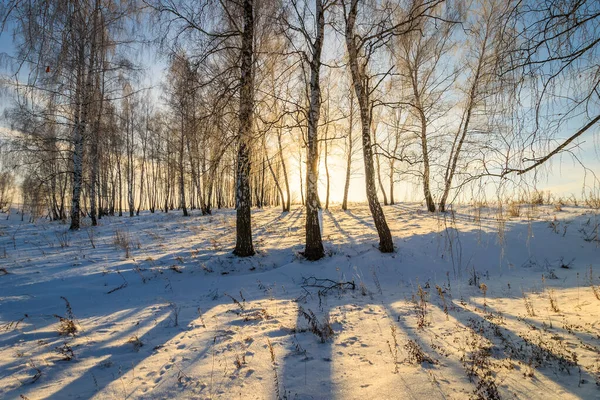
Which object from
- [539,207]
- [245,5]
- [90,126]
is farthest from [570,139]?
[90,126]

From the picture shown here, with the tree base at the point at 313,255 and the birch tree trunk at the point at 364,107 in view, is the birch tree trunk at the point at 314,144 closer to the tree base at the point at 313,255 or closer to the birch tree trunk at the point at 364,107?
the tree base at the point at 313,255

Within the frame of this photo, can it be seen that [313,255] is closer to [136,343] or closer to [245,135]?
[245,135]

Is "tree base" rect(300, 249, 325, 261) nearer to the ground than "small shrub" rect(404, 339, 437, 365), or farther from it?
farther from it

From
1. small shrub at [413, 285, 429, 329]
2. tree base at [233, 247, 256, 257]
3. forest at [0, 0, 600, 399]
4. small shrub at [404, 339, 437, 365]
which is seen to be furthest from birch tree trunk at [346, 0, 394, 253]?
small shrub at [404, 339, 437, 365]

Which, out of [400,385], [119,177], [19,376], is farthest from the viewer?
[119,177]

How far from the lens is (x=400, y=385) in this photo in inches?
90.6

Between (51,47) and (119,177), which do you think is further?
(119,177)

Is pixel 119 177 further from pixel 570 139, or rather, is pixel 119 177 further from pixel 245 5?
pixel 570 139

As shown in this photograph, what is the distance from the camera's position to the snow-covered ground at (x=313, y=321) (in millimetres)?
2420

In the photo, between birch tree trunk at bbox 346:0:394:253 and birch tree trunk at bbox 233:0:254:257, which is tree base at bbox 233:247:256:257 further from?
birch tree trunk at bbox 346:0:394:253

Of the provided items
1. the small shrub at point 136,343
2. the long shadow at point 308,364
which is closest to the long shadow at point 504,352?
the long shadow at point 308,364

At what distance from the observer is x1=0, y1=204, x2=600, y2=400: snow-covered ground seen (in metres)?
2.42

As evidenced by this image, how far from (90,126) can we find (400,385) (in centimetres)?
1632

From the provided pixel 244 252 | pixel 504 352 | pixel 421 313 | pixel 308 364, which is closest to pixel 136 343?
pixel 308 364
